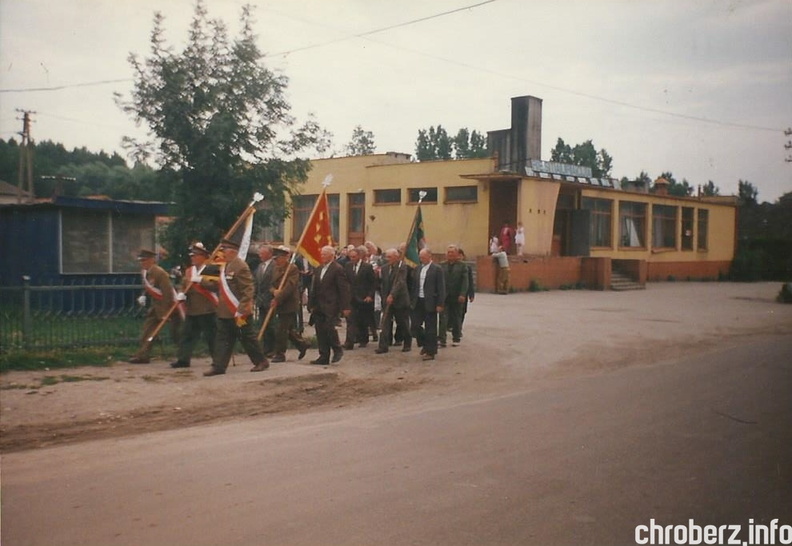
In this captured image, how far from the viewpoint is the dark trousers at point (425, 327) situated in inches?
516

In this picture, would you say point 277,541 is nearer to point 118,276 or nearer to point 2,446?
point 2,446

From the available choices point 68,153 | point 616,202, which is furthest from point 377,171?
point 68,153

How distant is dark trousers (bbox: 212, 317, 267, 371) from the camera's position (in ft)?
35.9

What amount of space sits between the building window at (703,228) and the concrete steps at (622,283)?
13384mm

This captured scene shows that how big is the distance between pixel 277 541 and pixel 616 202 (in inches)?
1456

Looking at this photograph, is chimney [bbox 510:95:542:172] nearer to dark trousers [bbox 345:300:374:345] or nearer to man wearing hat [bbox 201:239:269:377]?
dark trousers [bbox 345:300:374:345]

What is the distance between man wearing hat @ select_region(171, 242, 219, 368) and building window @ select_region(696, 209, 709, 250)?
40.5 metres

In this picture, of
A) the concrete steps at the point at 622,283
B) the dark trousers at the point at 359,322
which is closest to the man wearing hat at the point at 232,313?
the dark trousers at the point at 359,322

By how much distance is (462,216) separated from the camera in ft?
113

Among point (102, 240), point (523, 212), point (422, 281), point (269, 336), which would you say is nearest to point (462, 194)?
point (523, 212)

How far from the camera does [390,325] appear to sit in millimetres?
14164

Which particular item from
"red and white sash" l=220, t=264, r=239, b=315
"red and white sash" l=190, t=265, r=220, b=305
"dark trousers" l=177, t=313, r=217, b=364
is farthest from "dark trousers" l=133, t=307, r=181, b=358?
"red and white sash" l=220, t=264, r=239, b=315

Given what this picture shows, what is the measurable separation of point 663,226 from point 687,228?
2.63 m

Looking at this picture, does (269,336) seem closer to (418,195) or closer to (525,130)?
(418,195)
